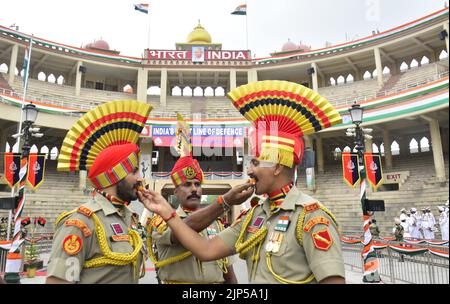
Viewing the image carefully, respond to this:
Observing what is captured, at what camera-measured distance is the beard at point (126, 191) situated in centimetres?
280

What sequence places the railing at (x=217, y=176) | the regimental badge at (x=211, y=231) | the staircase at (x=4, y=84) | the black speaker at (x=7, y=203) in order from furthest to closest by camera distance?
the staircase at (x=4, y=84), the railing at (x=217, y=176), the black speaker at (x=7, y=203), the regimental badge at (x=211, y=231)

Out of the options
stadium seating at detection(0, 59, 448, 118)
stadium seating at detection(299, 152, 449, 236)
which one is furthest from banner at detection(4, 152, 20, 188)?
stadium seating at detection(0, 59, 448, 118)

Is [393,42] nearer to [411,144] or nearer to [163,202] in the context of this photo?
[411,144]

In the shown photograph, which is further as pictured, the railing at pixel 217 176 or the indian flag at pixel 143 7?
the indian flag at pixel 143 7

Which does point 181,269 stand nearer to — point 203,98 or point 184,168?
point 184,168

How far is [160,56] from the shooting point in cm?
3366

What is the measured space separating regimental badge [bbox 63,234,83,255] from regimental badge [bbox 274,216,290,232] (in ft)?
4.75

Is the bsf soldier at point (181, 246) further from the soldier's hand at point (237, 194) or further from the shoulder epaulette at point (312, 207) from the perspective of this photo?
the shoulder epaulette at point (312, 207)

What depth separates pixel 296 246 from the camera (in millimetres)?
2020

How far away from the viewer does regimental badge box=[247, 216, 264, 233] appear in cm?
235

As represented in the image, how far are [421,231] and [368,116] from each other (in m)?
10.9

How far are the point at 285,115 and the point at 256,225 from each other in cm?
88

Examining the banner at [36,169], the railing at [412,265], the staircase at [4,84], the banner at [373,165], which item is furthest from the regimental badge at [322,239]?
the staircase at [4,84]
